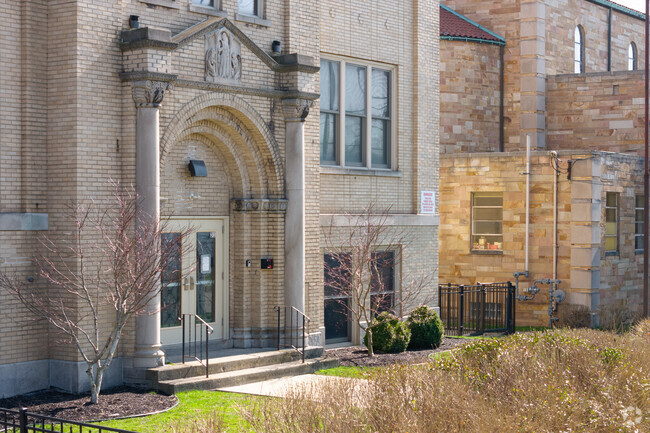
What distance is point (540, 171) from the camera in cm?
2650

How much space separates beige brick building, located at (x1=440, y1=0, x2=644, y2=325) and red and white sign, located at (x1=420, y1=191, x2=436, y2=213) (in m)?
4.45

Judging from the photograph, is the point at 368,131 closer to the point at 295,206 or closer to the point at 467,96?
the point at 295,206

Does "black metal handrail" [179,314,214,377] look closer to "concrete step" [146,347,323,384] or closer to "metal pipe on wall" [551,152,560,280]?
"concrete step" [146,347,323,384]

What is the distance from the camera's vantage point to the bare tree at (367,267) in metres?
19.6

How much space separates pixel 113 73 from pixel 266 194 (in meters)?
4.10

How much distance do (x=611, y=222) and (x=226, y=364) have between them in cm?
1532

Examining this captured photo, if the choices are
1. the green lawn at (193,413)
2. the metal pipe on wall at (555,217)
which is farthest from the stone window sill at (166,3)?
the metal pipe on wall at (555,217)

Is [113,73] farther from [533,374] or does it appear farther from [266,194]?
[533,374]

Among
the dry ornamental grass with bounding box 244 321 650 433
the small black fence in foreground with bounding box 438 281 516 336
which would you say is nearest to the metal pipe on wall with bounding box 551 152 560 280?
the small black fence in foreground with bounding box 438 281 516 336

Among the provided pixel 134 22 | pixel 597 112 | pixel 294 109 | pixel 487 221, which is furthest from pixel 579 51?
pixel 134 22

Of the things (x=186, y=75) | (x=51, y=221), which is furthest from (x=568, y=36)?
(x=51, y=221)

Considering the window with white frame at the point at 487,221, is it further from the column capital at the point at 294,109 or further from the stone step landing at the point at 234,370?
the stone step landing at the point at 234,370

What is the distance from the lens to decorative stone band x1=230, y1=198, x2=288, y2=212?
18.1 metres

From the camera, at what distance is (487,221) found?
27.2 meters
